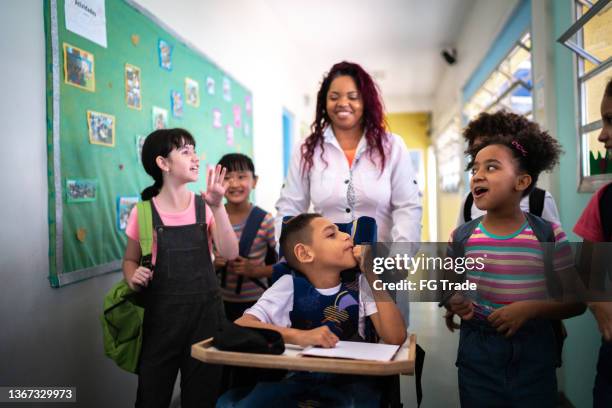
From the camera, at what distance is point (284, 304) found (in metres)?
1.50

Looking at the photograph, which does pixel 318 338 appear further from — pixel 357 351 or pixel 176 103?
pixel 176 103

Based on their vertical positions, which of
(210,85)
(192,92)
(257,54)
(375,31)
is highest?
(375,31)

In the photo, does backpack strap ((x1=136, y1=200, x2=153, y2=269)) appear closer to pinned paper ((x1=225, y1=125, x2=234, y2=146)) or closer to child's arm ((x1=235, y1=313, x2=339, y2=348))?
child's arm ((x1=235, y1=313, x2=339, y2=348))

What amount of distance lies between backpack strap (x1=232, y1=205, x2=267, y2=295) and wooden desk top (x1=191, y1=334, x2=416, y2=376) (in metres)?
1.12

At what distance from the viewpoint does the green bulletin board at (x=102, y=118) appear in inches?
73.8

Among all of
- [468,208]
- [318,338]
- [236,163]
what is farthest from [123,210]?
[468,208]

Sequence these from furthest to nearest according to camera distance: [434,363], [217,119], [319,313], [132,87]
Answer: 1. [217,119]
2. [434,363]
3. [132,87]
4. [319,313]

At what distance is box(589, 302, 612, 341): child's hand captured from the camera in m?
1.22

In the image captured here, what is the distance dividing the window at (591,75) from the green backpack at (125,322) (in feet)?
6.23

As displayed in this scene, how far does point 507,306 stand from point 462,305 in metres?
0.12

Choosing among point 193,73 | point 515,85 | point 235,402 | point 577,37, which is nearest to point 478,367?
point 235,402

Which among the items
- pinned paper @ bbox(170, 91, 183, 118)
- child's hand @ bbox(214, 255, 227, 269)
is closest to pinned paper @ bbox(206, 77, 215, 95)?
pinned paper @ bbox(170, 91, 183, 118)

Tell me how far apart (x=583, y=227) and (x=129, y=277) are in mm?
1527

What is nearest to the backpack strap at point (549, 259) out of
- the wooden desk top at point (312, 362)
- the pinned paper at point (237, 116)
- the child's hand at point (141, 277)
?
the wooden desk top at point (312, 362)
